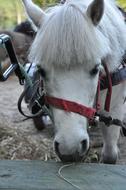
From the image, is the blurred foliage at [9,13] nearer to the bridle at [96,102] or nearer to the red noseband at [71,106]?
the bridle at [96,102]

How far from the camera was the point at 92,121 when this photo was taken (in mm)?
2316

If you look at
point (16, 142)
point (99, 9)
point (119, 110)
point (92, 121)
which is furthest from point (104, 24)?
point (16, 142)

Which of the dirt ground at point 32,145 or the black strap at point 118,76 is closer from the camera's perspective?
the black strap at point 118,76

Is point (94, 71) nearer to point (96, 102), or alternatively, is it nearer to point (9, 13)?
point (96, 102)

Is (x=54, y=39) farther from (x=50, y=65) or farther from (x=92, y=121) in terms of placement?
(x=92, y=121)

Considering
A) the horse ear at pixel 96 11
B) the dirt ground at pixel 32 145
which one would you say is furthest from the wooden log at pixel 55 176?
the dirt ground at pixel 32 145

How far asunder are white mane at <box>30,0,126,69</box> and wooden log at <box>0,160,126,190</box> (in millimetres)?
499

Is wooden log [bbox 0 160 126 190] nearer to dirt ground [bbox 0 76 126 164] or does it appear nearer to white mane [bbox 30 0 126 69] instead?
white mane [bbox 30 0 126 69]

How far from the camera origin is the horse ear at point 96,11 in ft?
7.52

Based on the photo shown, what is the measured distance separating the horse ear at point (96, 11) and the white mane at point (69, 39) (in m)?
0.03

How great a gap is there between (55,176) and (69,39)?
Answer: 2.20 ft

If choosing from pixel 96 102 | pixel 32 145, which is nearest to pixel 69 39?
pixel 96 102

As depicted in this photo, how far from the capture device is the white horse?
2016mm

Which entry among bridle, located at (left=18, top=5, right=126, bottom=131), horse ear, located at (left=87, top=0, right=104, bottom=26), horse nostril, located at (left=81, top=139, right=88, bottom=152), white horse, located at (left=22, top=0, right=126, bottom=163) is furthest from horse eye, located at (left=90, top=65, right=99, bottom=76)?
horse nostril, located at (left=81, top=139, right=88, bottom=152)
